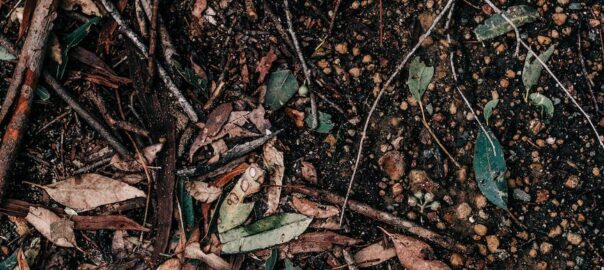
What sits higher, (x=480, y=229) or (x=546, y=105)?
(x=546, y=105)

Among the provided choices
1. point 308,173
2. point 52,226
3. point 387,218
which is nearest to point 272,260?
point 308,173

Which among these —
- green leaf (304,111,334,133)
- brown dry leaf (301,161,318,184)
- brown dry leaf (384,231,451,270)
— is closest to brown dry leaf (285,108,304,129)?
green leaf (304,111,334,133)

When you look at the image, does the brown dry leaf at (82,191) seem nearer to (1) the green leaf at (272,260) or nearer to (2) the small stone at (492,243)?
(1) the green leaf at (272,260)

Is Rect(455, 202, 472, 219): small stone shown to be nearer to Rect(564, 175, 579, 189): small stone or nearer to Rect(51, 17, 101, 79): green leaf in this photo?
Rect(564, 175, 579, 189): small stone

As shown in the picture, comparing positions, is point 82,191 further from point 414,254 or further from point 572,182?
point 572,182

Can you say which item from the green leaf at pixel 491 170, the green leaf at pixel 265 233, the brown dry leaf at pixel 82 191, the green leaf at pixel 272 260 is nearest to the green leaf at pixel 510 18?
the green leaf at pixel 491 170

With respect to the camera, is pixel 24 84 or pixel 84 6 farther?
pixel 84 6
